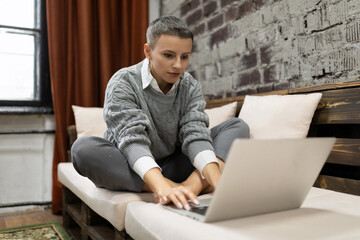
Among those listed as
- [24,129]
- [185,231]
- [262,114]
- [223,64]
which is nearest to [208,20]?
[223,64]

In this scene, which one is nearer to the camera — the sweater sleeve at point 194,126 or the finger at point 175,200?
the finger at point 175,200

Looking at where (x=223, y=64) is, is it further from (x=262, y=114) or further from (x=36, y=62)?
(x=36, y=62)

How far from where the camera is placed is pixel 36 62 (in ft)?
8.00

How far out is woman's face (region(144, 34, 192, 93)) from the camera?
108 centimetres

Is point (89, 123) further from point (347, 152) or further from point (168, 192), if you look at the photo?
point (347, 152)

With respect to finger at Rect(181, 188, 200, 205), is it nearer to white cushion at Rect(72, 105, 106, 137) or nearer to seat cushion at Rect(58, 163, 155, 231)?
seat cushion at Rect(58, 163, 155, 231)

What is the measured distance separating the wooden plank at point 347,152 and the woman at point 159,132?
0.33m

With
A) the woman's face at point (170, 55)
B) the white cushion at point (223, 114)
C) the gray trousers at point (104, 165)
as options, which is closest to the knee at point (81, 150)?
the gray trousers at point (104, 165)

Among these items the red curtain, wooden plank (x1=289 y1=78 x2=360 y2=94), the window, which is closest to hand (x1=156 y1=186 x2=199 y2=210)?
wooden plank (x1=289 y1=78 x2=360 y2=94)

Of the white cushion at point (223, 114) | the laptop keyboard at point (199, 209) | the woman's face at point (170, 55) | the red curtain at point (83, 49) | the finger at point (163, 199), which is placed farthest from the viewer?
the red curtain at point (83, 49)

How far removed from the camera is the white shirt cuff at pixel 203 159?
1071mm

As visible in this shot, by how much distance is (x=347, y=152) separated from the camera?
1.19m

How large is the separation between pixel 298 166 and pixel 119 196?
1.73 feet

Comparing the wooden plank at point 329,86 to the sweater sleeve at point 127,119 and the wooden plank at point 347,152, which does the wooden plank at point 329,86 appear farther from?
the sweater sleeve at point 127,119
